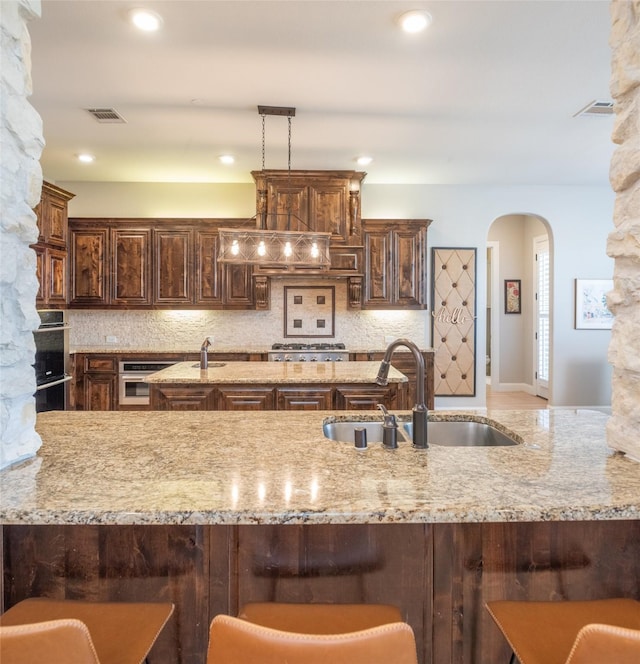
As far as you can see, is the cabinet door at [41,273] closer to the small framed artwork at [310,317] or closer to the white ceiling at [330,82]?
the white ceiling at [330,82]

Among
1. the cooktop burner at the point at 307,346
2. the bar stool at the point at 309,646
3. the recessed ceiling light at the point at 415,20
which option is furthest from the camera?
the cooktop burner at the point at 307,346

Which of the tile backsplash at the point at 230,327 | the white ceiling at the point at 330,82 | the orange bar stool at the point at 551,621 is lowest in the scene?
the orange bar stool at the point at 551,621

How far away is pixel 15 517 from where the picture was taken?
1068mm

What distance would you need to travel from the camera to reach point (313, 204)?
5.08 metres

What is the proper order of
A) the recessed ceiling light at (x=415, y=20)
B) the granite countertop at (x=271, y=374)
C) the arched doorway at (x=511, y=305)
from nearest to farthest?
1. the recessed ceiling light at (x=415, y=20)
2. the granite countertop at (x=271, y=374)
3. the arched doorway at (x=511, y=305)

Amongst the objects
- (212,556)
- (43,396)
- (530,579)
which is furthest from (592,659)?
(43,396)

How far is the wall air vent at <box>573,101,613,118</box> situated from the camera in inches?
138

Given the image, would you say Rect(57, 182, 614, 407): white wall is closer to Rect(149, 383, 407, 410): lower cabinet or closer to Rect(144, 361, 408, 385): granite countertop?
Rect(144, 361, 408, 385): granite countertop

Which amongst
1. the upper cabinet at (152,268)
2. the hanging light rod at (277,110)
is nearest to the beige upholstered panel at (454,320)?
the upper cabinet at (152,268)

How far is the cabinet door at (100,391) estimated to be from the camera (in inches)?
Result: 202

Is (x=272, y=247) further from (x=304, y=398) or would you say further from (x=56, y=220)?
(x=56, y=220)

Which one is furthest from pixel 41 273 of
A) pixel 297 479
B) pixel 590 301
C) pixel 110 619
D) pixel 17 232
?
pixel 590 301

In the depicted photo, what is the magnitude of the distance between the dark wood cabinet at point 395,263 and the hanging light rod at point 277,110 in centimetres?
201

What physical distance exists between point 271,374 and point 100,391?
2870 mm
